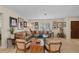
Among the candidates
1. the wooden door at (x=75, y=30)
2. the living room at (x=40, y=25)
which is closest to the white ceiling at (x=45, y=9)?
the living room at (x=40, y=25)

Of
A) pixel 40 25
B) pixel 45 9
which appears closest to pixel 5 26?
pixel 45 9

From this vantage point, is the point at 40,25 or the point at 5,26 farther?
the point at 40,25

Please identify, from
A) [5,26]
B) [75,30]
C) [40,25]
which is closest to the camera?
[5,26]

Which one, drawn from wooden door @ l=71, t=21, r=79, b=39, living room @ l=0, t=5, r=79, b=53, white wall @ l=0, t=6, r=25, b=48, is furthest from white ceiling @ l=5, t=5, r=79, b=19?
wooden door @ l=71, t=21, r=79, b=39

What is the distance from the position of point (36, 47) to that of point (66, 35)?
8.64m

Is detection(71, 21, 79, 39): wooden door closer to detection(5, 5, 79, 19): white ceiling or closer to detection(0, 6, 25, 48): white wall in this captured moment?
detection(5, 5, 79, 19): white ceiling

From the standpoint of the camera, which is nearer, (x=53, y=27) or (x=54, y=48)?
(x=54, y=48)

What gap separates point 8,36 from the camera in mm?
7297

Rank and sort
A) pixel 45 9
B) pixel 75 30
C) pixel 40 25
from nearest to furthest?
pixel 45 9 → pixel 75 30 → pixel 40 25

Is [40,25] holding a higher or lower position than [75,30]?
higher

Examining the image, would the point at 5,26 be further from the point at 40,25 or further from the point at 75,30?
the point at 40,25
